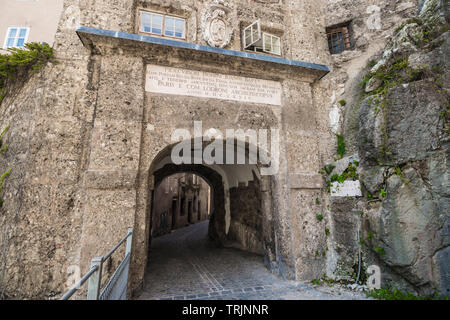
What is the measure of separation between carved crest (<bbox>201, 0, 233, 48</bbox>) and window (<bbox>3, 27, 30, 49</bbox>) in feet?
15.1

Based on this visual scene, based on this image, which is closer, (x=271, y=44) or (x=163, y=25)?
(x=163, y=25)

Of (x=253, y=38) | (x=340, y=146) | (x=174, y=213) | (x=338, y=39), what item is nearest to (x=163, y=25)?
(x=253, y=38)

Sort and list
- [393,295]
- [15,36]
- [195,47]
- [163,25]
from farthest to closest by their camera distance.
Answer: [15,36]
[163,25]
[195,47]
[393,295]

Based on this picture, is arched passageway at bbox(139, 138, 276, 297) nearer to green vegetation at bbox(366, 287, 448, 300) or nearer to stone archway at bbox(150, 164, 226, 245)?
stone archway at bbox(150, 164, 226, 245)

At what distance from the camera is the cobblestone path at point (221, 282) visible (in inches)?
157

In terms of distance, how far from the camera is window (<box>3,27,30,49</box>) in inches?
229

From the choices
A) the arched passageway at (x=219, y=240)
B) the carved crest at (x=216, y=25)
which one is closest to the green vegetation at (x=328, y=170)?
the arched passageway at (x=219, y=240)

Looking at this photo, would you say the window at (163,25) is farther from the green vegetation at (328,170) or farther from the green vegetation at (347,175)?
the green vegetation at (347,175)

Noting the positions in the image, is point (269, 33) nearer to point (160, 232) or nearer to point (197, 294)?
point (197, 294)

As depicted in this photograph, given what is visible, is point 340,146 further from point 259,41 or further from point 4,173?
point 4,173

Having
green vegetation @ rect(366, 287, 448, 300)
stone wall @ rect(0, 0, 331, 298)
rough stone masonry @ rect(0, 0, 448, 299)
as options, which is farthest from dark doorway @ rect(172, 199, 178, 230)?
green vegetation @ rect(366, 287, 448, 300)

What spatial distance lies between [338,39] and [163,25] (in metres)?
4.55

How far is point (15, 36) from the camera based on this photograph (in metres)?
5.86

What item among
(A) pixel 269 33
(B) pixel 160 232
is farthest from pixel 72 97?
(B) pixel 160 232
